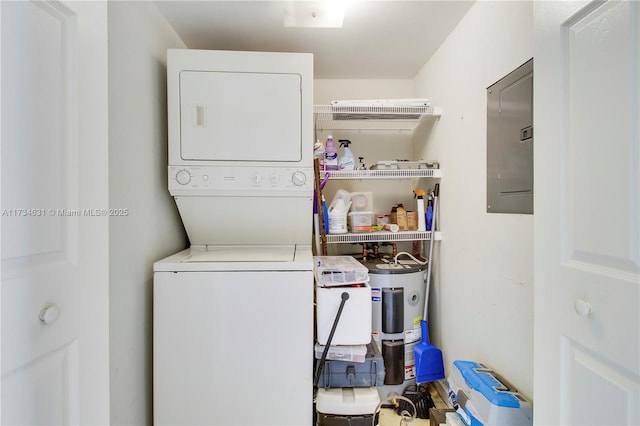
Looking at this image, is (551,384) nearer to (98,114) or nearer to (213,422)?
(213,422)

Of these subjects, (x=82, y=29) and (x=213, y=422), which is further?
(x=213, y=422)

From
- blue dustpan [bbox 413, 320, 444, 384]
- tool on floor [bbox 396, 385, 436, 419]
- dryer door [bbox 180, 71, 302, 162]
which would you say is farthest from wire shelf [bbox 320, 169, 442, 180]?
tool on floor [bbox 396, 385, 436, 419]

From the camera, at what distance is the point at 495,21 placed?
1.36 m

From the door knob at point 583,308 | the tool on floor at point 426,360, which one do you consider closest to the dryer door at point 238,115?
the tool on floor at point 426,360

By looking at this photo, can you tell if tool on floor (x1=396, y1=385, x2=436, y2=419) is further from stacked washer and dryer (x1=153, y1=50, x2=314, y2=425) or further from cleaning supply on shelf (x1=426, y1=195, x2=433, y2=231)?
cleaning supply on shelf (x1=426, y1=195, x2=433, y2=231)

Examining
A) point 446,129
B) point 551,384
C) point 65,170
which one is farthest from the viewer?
point 446,129

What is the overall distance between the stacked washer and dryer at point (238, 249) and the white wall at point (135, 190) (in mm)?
99

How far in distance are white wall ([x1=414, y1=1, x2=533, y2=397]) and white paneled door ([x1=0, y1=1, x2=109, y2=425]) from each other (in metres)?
1.60

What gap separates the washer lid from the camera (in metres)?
1.45

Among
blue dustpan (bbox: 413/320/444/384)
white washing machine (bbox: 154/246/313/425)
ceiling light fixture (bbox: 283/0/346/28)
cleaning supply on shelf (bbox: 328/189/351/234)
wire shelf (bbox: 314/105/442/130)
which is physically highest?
ceiling light fixture (bbox: 283/0/346/28)

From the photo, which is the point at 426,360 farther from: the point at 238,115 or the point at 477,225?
the point at 238,115

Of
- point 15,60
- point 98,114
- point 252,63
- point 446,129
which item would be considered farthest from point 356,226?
point 15,60

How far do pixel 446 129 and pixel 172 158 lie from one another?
69.5 inches

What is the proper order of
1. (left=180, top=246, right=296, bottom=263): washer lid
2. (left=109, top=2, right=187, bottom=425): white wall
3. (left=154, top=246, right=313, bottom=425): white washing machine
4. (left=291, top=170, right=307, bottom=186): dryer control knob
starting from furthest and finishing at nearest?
(left=291, top=170, right=307, bottom=186): dryer control knob < (left=180, top=246, right=296, bottom=263): washer lid < (left=154, top=246, right=313, bottom=425): white washing machine < (left=109, top=2, right=187, bottom=425): white wall
